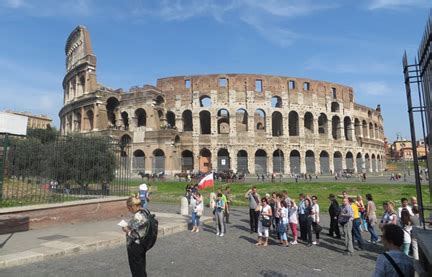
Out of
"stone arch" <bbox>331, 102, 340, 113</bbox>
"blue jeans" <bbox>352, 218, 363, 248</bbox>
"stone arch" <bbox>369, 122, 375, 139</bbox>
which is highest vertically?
"stone arch" <bbox>331, 102, 340, 113</bbox>

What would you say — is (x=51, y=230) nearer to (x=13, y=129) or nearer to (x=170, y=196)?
(x=13, y=129)

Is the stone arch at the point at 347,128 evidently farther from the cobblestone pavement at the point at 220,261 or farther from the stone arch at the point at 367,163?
the cobblestone pavement at the point at 220,261

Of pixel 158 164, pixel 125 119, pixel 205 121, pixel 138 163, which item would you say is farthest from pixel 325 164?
pixel 125 119

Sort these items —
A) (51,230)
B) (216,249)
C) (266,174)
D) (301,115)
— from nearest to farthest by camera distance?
1. (216,249)
2. (51,230)
3. (266,174)
4. (301,115)

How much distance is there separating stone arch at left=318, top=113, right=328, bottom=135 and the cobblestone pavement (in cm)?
3822

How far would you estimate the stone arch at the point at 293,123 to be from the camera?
43344mm

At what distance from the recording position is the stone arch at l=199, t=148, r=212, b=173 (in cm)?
4019

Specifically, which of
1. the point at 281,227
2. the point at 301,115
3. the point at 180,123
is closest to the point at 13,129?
the point at 281,227

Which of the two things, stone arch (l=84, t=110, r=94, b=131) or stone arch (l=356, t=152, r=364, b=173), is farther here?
stone arch (l=356, t=152, r=364, b=173)

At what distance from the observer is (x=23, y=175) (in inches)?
363

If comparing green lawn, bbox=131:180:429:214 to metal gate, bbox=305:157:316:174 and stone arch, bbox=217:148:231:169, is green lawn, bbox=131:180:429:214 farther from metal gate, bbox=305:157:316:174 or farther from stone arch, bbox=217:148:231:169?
metal gate, bbox=305:157:316:174

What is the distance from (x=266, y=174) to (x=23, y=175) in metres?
33.0

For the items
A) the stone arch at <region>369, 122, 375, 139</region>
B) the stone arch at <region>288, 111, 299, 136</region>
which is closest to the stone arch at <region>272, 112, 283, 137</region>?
the stone arch at <region>288, 111, 299, 136</region>

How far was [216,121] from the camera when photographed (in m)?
41.2
